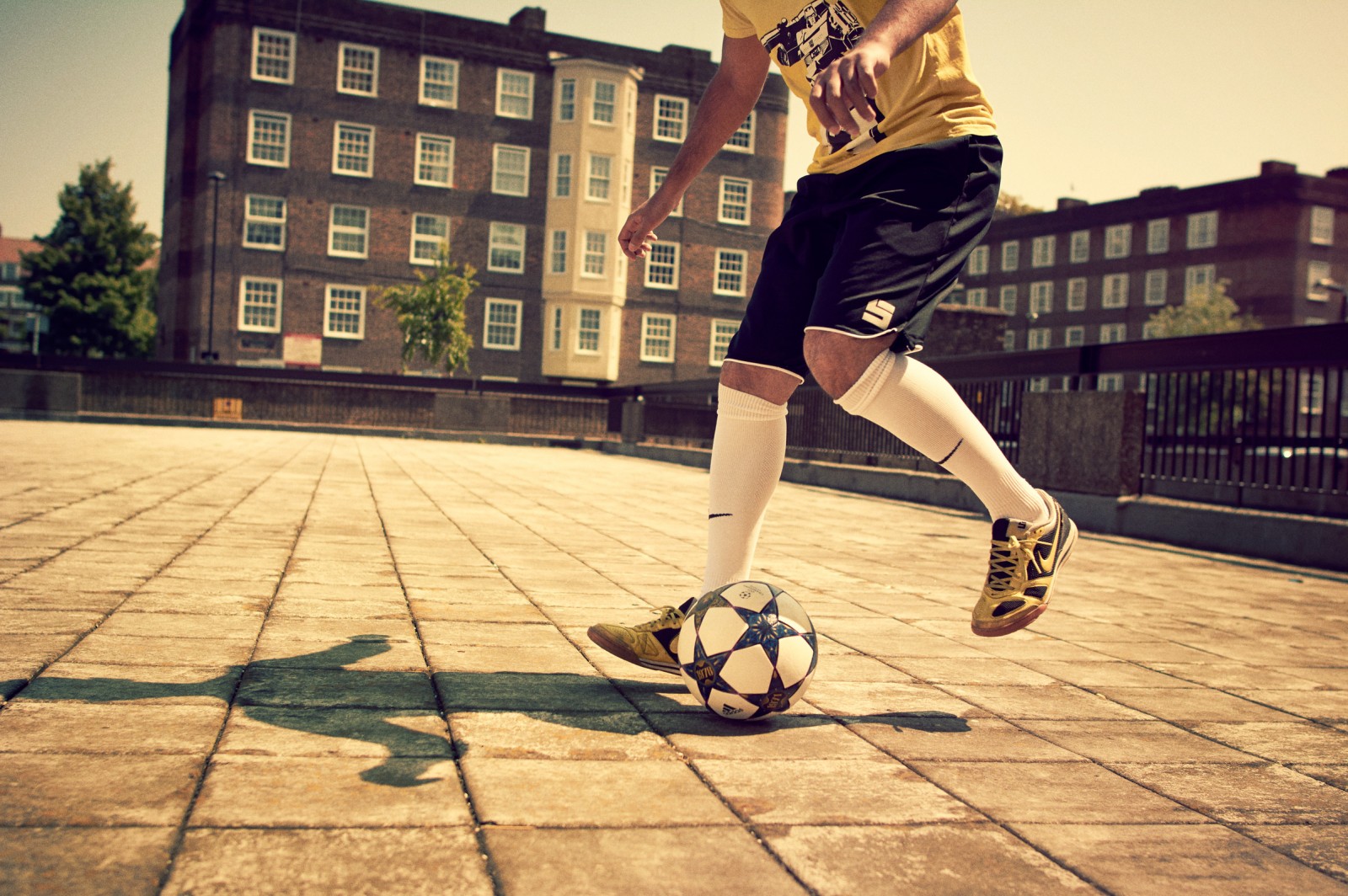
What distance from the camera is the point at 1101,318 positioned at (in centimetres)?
6444

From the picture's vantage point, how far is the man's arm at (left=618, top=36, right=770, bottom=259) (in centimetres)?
334

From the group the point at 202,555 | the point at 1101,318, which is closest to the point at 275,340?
the point at 202,555

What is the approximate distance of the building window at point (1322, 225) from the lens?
5588 centimetres

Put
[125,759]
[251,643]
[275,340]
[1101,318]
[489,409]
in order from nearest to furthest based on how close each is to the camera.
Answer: [125,759] → [251,643] → [489,409] → [275,340] → [1101,318]

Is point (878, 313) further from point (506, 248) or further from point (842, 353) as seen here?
point (506, 248)

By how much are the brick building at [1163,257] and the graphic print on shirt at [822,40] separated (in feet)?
182

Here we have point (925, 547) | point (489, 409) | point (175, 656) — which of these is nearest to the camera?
point (175, 656)

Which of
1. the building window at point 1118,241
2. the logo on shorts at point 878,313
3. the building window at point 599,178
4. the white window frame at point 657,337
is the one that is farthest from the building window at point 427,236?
the building window at point 1118,241

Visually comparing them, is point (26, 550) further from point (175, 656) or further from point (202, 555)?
point (175, 656)

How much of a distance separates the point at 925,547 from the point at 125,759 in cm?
635

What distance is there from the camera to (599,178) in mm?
41969

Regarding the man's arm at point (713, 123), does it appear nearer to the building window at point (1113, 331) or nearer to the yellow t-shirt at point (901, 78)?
the yellow t-shirt at point (901, 78)

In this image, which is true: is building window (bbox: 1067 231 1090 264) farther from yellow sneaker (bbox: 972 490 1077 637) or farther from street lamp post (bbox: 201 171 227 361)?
yellow sneaker (bbox: 972 490 1077 637)

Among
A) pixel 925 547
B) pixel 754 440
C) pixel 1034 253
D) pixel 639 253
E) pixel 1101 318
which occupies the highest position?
pixel 1034 253
